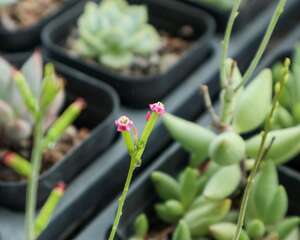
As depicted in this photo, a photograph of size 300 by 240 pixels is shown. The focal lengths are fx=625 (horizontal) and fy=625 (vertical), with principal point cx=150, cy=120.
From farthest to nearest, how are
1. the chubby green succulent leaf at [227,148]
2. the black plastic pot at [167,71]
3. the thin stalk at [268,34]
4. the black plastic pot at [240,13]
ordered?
the black plastic pot at [240,13] < the black plastic pot at [167,71] < the chubby green succulent leaf at [227,148] < the thin stalk at [268,34]

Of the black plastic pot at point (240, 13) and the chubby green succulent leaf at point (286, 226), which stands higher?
the black plastic pot at point (240, 13)

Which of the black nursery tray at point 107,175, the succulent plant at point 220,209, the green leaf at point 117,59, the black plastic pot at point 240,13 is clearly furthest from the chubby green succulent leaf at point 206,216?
the black plastic pot at point 240,13

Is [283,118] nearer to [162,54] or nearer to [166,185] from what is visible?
[166,185]

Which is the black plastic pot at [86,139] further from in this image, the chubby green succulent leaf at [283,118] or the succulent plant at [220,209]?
the chubby green succulent leaf at [283,118]

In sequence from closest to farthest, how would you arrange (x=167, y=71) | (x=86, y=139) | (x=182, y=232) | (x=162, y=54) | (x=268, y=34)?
(x=268, y=34) < (x=182, y=232) < (x=86, y=139) < (x=167, y=71) < (x=162, y=54)

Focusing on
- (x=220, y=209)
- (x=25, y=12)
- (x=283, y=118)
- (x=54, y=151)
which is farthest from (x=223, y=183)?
(x=25, y=12)

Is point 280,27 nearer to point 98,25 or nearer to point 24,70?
point 98,25
